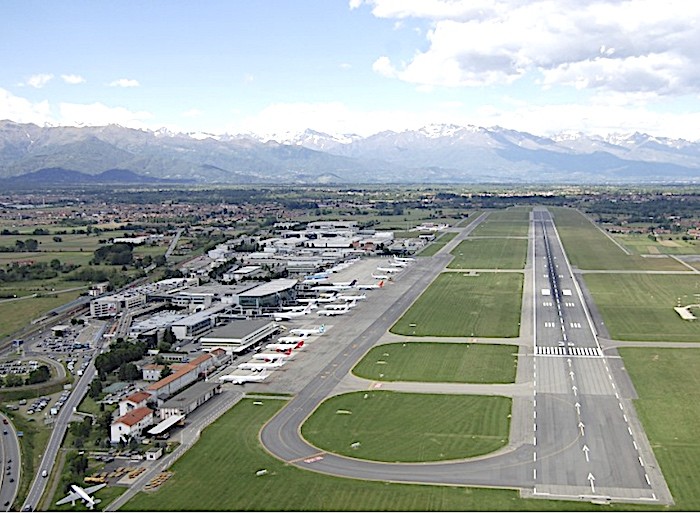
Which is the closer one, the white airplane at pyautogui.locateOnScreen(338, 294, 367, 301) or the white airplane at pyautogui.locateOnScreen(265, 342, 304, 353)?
the white airplane at pyautogui.locateOnScreen(265, 342, 304, 353)

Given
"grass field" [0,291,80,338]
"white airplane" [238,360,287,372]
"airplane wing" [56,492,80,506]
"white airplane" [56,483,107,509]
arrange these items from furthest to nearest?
1. "grass field" [0,291,80,338]
2. "white airplane" [238,360,287,372]
3. "airplane wing" [56,492,80,506]
4. "white airplane" [56,483,107,509]

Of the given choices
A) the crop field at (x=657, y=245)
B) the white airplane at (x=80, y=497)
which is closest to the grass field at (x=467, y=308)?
the white airplane at (x=80, y=497)

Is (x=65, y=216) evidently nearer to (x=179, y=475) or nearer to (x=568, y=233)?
(x=568, y=233)

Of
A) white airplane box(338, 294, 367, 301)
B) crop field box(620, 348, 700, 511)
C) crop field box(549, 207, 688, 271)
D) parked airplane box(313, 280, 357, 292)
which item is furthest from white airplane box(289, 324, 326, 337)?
crop field box(549, 207, 688, 271)

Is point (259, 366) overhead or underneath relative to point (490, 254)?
underneath

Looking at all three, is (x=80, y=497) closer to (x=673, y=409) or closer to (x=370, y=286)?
(x=673, y=409)

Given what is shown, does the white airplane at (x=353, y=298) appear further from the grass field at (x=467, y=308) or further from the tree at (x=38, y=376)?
the tree at (x=38, y=376)

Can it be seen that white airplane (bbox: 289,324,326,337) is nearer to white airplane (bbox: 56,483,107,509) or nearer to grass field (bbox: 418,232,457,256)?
white airplane (bbox: 56,483,107,509)

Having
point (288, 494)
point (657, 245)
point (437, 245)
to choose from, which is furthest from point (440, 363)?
point (657, 245)
